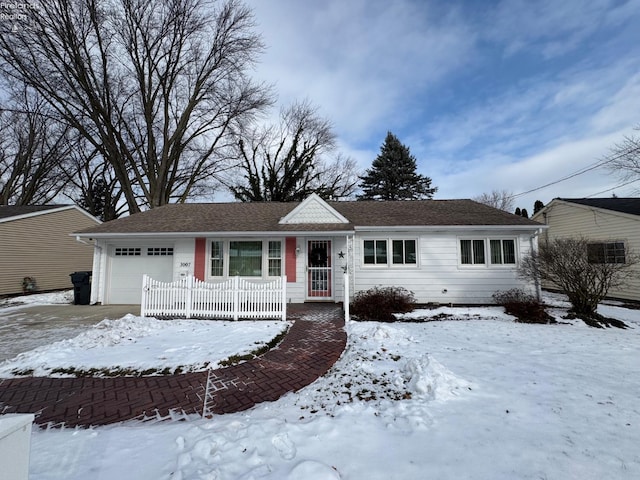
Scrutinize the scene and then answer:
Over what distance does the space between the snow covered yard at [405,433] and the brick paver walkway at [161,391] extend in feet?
0.84

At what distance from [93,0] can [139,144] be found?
815 centimetres

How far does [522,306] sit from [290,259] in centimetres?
738

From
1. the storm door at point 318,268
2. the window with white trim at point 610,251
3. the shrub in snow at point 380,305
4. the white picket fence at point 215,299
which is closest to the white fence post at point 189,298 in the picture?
the white picket fence at point 215,299

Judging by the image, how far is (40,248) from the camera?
13898 millimetres

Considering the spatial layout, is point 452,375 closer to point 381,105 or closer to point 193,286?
point 193,286

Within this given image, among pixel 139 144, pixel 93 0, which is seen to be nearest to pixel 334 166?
pixel 139 144

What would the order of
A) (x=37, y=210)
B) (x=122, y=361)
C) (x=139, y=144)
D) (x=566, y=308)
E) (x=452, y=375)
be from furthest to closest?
1. (x=139, y=144)
2. (x=37, y=210)
3. (x=566, y=308)
4. (x=122, y=361)
5. (x=452, y=375)

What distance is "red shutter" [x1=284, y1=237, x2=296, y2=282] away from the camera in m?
9.84

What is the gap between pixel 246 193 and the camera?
25.9 metres

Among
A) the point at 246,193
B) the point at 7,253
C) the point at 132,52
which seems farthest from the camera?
the point at 246,193

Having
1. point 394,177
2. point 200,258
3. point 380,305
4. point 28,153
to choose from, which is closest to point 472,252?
point 380,305

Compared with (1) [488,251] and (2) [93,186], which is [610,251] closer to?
(1) [488,251]

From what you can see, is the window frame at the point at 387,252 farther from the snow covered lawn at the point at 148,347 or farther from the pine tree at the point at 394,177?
the pine tree at the point at 394,177

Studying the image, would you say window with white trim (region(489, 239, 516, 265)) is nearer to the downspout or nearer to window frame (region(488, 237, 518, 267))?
window frame (region(488, 237, 518, 267))
